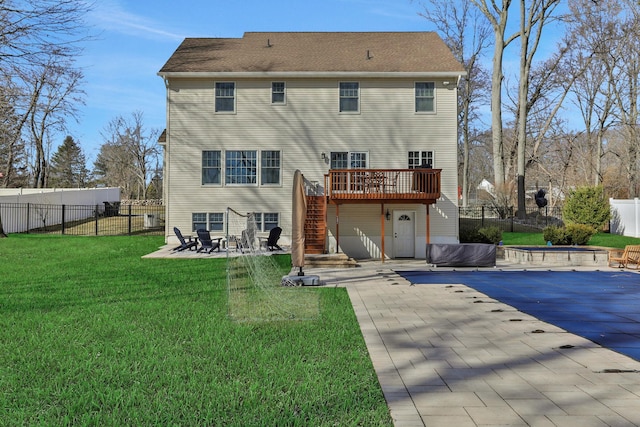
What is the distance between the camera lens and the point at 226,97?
67.7 ft

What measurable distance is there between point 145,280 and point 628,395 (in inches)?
401

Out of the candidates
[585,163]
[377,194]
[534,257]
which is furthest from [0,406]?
[585,163]

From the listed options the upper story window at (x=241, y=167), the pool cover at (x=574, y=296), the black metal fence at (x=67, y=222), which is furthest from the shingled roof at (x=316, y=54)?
the pool cover at (x=574, y=296)

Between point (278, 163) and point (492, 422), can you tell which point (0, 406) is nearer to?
point (492, 422)

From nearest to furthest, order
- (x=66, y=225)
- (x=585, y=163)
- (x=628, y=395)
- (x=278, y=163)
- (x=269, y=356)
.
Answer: (x=628, y=395), (x=269, y=356), (x=278, y=163), (x=66, y=225), (x=585, y=163)

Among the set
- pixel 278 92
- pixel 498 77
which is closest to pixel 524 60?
pixel 498 77

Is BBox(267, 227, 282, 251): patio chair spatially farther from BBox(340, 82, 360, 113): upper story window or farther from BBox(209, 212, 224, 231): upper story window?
BBox(340, 82, 360, 113): upper story window

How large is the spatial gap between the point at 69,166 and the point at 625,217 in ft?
237

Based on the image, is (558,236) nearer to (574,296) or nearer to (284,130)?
(574,296)

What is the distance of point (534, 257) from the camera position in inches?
674

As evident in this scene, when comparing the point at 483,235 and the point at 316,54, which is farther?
the point at 316,54

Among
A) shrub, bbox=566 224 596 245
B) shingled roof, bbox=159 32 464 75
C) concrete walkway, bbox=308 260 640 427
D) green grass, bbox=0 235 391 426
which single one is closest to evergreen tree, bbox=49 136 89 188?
shingled roof, bbox=159 32 464 75

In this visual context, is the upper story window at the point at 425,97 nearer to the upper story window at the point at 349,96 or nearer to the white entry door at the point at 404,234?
the upper story window at the point at 349,96

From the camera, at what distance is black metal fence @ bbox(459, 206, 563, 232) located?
27.0 metres
